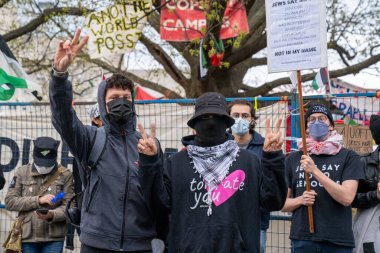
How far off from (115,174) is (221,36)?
23.1ft

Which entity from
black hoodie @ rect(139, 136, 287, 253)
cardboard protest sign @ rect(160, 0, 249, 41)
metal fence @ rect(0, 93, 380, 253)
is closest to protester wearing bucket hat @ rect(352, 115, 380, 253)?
metal fence @ rect(0, 93, 380, 253)

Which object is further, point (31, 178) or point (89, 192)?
point (31, 178)

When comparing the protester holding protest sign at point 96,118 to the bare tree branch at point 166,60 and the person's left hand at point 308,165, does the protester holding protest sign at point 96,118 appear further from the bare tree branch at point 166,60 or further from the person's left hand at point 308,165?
the bare tree branch at point 166,60

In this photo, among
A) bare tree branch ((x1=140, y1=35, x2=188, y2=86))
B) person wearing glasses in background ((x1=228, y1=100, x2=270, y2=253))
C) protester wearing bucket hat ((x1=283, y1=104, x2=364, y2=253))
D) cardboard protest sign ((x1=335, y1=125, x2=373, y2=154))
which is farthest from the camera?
bare tree branch ((x1=140, y1=35, x2=188, y2=86))

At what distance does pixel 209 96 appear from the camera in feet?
12.7

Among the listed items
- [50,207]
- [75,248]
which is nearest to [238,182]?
[50,207]

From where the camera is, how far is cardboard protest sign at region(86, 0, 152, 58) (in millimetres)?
8758

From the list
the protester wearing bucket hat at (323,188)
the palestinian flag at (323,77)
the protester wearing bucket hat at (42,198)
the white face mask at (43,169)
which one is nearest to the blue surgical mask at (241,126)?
the protester wearing bucket hat at (323,188)

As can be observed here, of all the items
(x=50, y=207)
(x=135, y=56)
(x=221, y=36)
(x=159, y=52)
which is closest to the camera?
(x=50, y=207)

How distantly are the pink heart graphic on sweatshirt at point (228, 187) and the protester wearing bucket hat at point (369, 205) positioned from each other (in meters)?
1.81

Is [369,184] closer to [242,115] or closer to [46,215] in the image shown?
[242,115]

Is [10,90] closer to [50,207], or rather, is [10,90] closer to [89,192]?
[50,207]

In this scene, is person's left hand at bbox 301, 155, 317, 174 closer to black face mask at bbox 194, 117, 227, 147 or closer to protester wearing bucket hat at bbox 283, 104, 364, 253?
protester wearing bucket hat at bbox 283, 104, 364, 253

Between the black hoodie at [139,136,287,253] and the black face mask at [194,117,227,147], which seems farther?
the black face mask at [194,117,227,147]
